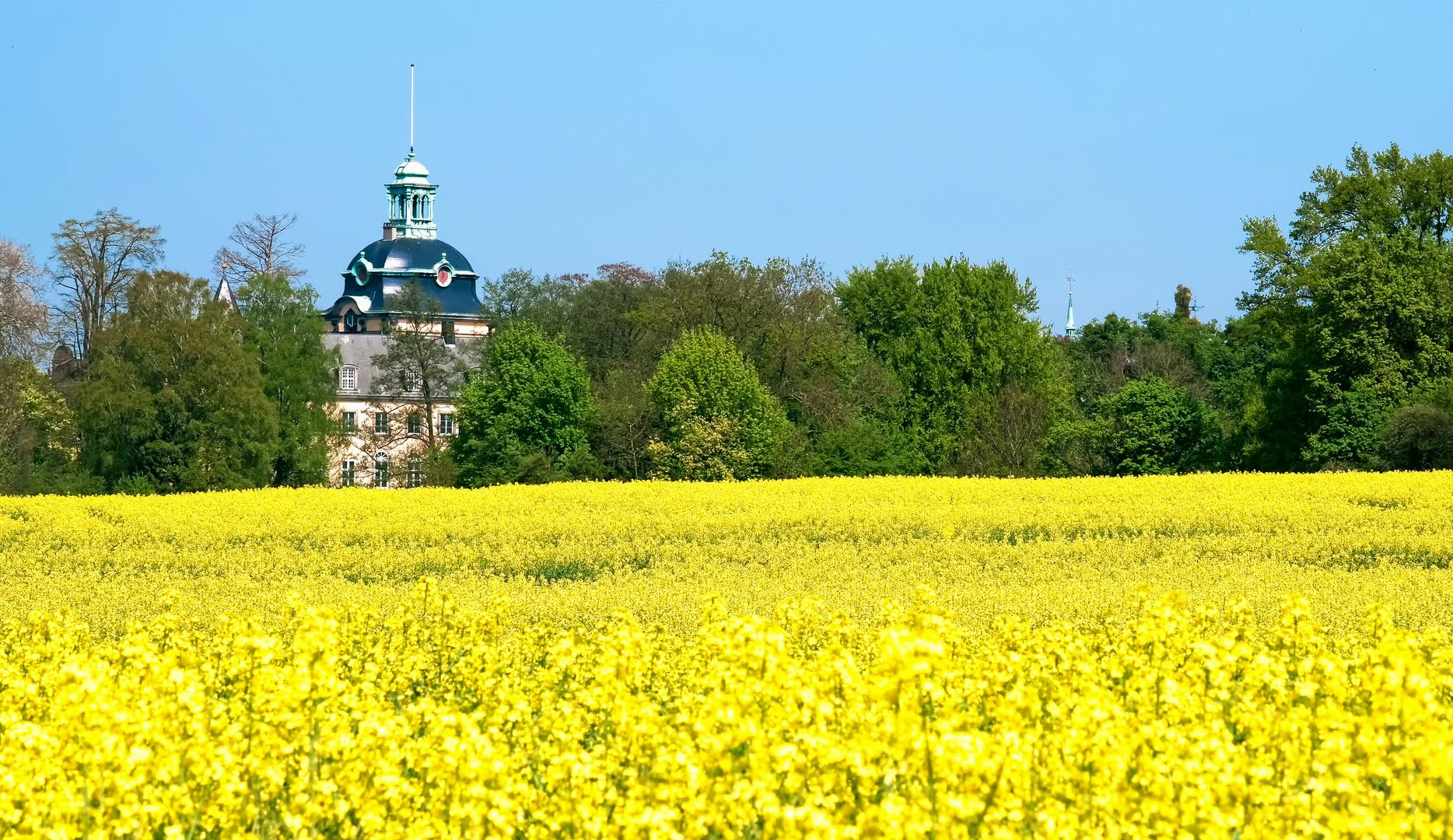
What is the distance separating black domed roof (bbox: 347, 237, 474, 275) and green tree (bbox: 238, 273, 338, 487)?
5371 centimetres

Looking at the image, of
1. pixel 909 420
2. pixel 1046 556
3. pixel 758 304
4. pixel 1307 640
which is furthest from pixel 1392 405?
pixel 1307 640

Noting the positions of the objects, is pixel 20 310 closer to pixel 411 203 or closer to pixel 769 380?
pixel 769 380

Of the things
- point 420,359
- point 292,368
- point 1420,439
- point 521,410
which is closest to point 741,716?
point 1420,439

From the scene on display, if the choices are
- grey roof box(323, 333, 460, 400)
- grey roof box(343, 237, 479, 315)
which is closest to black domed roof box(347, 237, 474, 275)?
grey roof box(343, 237, 479, 315)

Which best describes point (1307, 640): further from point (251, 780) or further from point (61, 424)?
point (61, 424)

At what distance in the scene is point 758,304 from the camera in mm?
65000

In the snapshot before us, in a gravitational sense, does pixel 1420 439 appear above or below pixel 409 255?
below

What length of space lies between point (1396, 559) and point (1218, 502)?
262 inches

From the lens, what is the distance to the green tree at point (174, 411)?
2115 inches

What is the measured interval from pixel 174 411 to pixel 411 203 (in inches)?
2936

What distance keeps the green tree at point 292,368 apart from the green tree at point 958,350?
75.9 feet

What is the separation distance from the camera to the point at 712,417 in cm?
5809

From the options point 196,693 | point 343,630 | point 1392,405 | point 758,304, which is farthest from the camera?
point 758,304

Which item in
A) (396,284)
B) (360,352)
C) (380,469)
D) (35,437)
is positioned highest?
(396,284)
